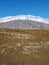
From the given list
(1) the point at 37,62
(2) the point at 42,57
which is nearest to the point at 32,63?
(1) the point at 37,62

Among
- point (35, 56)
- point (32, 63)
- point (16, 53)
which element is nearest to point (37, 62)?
point (32, 63)

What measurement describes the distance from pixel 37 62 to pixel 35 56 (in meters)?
3.96

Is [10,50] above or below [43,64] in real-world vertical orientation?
above

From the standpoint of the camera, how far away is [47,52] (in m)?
42.8

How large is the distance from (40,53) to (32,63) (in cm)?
654

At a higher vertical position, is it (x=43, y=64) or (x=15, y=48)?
(x=15, y=48)

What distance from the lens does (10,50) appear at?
150ft

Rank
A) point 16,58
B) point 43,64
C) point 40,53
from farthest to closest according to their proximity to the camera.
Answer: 1. point 40,53
2. point 16,58
3. point 43,64

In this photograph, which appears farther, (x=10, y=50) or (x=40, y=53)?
(x=10, y=50)

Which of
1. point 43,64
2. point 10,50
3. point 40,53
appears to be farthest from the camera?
point 10,50

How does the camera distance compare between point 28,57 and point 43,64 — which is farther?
point 28,57

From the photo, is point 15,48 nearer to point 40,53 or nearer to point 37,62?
point 40,53

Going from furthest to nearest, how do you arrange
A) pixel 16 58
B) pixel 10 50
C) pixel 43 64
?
pixel 10 50 < pixel 16 58 < pixel 43 64

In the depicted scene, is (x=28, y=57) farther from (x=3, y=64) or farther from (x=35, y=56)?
(x=3, y=64)
